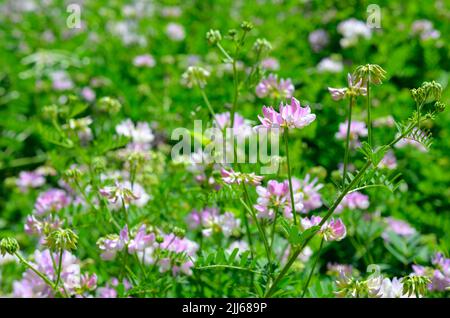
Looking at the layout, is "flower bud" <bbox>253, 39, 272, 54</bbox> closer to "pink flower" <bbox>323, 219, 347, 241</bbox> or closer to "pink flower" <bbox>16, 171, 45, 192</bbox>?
"pink flower" <bbox>323, 219, 347, 241</bbox>

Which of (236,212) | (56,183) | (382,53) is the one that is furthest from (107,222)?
(382,53)

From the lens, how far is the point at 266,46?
4.49ft

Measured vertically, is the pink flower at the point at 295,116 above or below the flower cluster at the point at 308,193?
below

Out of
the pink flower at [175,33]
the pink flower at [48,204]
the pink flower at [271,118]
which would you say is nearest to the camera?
the pink flower at [271,118]

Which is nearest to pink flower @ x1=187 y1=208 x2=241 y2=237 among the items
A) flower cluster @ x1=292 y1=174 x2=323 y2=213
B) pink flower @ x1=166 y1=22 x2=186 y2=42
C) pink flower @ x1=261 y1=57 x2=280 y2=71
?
flower cluster @ x1=292 y1=174 x2=323 y2=213

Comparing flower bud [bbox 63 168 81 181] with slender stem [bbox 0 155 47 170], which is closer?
flower bud [bbox 63 168 81 181]

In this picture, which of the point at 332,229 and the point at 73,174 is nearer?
the point at 332,229

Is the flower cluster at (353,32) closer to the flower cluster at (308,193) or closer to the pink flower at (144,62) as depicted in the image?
the pink flower at (144,62)

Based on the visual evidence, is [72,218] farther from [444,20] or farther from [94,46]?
[444,20]

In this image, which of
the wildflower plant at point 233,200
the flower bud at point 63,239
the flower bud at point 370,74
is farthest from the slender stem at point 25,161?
the flower bud at point 370,74

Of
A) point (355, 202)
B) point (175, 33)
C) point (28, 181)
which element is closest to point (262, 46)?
point (355, 202)

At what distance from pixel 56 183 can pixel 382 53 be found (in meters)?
1.27

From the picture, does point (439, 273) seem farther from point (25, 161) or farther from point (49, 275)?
point (25, 161)

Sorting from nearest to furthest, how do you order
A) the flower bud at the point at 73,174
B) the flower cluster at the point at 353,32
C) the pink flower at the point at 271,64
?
Result: the flower bud at the point at 73,174 < the pink flower at the point at 271,64 < the flower cluster at the point at 353,32
